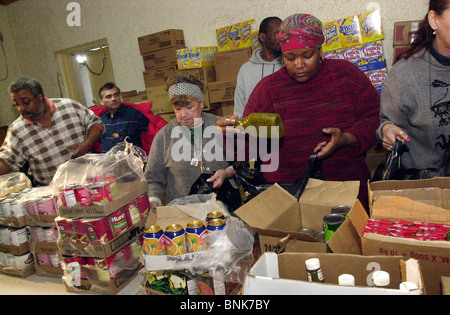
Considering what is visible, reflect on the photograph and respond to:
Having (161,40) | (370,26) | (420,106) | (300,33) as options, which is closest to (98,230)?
(300,33)

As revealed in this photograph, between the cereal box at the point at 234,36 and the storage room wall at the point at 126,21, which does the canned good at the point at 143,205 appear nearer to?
the cereal box at the point at 234,36

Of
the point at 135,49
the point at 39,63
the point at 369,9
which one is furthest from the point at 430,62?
the point at 39,63

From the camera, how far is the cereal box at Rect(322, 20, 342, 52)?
3012mm

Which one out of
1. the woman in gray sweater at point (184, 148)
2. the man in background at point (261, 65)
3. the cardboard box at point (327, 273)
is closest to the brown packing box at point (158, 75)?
the man in background at point (261, 65)

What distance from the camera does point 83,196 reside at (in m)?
1.40

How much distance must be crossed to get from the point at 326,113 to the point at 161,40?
3111 millimetres

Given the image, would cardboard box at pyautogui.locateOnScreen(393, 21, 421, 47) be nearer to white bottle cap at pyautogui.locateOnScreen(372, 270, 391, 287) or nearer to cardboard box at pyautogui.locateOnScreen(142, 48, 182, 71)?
cardboard box at pyautogui.locateOnScreen(142, 48, 182, 71)

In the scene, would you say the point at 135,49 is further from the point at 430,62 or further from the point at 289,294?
the point at 289,294

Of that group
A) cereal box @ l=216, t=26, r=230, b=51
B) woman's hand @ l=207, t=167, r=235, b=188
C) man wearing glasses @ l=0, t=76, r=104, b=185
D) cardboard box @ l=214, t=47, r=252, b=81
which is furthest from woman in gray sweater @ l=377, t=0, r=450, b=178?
cereal box @ l=216, t=26, r=230, b=51

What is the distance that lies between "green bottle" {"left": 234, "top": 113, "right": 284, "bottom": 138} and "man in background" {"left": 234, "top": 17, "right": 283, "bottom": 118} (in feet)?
2.90

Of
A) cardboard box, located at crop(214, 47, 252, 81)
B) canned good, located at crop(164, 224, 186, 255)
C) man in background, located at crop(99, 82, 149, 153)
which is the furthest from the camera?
cardboard box, located at crop(214, 47, 252, 81)

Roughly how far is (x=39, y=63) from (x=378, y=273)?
6.49 m
